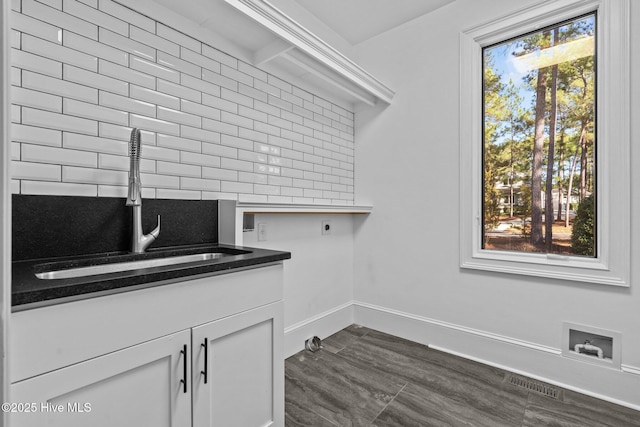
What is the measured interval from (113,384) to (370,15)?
2.90 metres

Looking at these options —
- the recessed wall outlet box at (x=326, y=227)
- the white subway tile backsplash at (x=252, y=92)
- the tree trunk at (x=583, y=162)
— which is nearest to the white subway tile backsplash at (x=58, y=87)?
the white subway tile backsplash at (x=252, y=92)

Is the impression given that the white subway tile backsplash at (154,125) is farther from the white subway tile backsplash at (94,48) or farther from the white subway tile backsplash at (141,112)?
the white subway tile backsplash at (94,48)

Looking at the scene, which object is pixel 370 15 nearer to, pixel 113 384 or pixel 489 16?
pixel 489 16

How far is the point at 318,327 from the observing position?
2.55m

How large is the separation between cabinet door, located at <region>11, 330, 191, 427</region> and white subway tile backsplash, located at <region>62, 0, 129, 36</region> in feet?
4.62

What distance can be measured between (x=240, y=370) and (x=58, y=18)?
64.8 inches

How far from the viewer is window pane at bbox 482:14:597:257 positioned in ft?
6.46

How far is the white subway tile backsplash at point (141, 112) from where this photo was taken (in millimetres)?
1246

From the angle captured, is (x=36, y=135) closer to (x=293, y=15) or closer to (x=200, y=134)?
(x=200, y=134)

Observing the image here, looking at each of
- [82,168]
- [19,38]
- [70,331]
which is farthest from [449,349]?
[19,38]

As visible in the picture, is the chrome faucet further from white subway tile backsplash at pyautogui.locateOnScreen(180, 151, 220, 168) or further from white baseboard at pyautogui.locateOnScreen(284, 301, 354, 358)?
white baseboard at pyautogui.locateOnScreen(284, 301, 354, 358)

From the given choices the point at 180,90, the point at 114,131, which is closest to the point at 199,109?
the point at 180,90

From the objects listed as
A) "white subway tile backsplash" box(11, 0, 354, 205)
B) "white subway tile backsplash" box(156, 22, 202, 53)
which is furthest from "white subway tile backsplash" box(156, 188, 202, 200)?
"white subway tile backsplash" box(156, 22, 202, 53)

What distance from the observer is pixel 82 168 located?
1.36m
